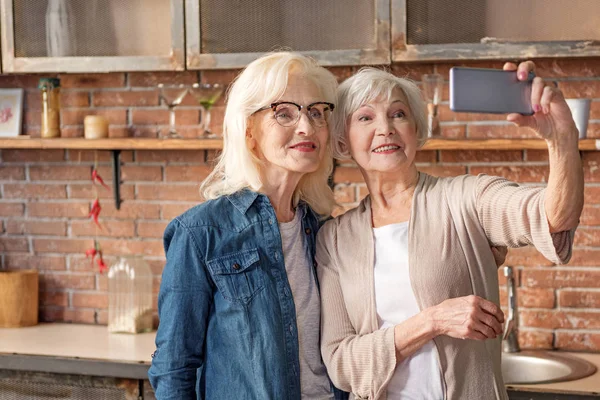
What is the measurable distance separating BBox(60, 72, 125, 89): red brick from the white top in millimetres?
1725

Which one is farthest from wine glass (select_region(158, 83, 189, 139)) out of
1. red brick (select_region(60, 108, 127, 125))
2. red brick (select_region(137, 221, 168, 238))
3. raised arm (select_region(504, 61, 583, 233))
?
raised arm (select_region(504, 61, 583, 233))

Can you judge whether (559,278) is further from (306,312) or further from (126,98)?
(126,98)

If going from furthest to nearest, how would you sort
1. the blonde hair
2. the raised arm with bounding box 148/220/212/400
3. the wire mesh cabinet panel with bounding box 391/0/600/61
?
the wire mesh cabinet panel with bounding box 391/0/600/61 < the blonde hair < the raised arm with bounding box 148/220/212/400

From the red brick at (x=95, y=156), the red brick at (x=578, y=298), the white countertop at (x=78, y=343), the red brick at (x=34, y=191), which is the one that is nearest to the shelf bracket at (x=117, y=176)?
the red brick at (x=95, y=156)

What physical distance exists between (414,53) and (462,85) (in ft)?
4.42

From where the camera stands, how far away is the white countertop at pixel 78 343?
2.76m

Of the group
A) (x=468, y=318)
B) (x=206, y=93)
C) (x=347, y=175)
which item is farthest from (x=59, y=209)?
(x=468, y=318)

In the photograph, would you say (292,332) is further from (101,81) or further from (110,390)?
(101,81)

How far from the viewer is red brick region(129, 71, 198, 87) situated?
10.1 feet

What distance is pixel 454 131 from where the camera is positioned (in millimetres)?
2920

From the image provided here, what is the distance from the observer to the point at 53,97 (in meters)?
3.14

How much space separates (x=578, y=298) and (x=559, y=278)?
0.09 metres

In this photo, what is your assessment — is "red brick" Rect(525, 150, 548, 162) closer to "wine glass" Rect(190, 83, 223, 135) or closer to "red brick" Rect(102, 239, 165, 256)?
"wine glass" Rect(190, 83, 223, 135)

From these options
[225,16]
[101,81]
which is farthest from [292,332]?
[101,81]
